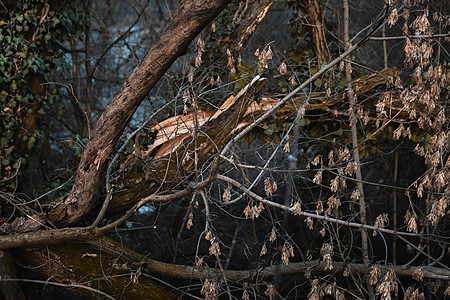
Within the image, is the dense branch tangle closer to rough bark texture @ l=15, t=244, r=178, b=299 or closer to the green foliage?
rough bark texture @ l=15, t=244, r=178, b=299

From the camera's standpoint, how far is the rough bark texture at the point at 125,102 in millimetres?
3861

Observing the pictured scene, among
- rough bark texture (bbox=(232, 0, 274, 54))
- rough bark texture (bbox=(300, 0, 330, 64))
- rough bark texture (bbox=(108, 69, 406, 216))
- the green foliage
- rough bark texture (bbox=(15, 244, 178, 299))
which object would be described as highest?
the green foliage

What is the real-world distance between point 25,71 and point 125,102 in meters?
1.66

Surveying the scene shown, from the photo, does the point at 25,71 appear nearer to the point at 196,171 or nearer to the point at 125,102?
the point at 125,102

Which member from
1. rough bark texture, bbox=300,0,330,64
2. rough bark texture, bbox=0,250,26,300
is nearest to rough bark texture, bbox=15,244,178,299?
rough bark texture, bbox=0,250,26,300

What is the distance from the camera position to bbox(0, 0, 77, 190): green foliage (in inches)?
202

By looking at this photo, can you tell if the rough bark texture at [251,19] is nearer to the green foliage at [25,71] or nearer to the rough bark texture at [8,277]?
the green foliage at [25,71]

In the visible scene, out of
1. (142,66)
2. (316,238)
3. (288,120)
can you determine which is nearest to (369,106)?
(288,120)

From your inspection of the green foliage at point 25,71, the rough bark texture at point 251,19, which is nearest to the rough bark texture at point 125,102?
the green foliage at point 25,71

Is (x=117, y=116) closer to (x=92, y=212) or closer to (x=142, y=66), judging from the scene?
(x=142, y=66)

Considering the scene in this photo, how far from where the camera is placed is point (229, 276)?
14.9ft

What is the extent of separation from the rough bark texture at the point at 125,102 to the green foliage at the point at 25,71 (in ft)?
3.05

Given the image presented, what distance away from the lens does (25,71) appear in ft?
16.9

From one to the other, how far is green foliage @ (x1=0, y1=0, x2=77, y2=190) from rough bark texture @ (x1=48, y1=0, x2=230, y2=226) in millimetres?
929
